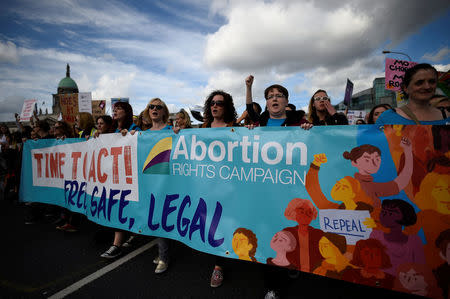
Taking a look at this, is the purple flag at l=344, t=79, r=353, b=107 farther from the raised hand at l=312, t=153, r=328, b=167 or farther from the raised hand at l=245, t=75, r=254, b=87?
the raised hand at l=312, t=153, r=328, b=167

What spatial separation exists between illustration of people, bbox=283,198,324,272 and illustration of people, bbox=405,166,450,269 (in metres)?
0.67

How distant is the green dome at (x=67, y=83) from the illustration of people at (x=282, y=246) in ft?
310

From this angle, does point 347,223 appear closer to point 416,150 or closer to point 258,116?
point 416,150

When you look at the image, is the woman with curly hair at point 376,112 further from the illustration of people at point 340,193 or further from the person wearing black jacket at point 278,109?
the illustration of people at point 340,193

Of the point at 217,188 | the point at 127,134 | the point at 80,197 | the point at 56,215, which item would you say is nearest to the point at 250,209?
the point at 217,188

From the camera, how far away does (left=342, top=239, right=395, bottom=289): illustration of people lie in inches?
64.5

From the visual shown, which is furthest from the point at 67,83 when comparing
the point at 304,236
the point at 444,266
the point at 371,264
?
the point at 444,266

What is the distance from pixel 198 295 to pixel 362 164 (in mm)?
1935

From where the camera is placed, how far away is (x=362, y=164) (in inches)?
68.3

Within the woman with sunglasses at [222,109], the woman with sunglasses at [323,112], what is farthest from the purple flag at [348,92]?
the woman with sunglasses at [222,109]

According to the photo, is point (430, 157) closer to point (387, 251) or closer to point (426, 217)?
point (426, 217)

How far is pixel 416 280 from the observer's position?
1562 millimetres

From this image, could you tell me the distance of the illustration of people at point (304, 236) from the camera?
182 cm

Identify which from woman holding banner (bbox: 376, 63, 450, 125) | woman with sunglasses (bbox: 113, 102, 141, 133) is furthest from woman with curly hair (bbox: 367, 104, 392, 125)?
woman with sunglasses (bbox: 113, 102, 141, 133)
